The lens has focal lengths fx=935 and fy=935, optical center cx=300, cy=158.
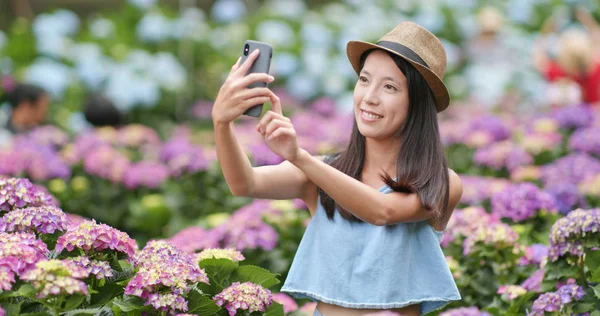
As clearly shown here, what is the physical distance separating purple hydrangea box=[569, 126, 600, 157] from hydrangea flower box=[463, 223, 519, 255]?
7.15 feet

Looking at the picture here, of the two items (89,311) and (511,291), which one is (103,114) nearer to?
(511,291)

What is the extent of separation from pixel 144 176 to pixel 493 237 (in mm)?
2897

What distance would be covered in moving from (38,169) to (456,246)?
113 inches

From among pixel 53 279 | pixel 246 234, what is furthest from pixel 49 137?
pixel 53 279

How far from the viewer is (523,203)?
4070 millimetres

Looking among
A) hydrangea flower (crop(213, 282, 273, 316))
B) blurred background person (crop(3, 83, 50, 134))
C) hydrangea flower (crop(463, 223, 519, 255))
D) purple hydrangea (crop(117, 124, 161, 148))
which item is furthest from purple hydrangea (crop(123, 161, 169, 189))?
hydrangea flower (crop(213, 282, 273, 316))

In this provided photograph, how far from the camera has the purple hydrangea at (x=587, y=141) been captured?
554 centimetres

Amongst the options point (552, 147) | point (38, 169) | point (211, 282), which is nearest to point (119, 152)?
point (38, 169)

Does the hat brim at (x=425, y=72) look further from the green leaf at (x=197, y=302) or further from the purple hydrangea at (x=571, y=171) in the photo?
the purple hydrangea at (x=571, y=171)

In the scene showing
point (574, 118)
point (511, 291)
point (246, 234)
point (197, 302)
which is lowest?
point (246, 234)

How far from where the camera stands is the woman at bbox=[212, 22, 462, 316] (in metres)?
2.54

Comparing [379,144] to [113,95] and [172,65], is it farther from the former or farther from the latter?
[172,65]

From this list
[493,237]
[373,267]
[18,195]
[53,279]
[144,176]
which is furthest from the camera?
[144,176]

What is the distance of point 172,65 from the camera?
9289mm
